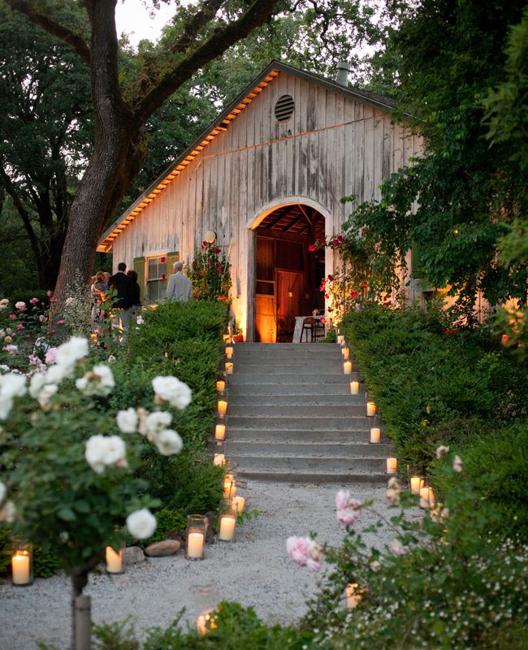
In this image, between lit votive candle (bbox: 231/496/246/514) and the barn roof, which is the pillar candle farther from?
the barn roof

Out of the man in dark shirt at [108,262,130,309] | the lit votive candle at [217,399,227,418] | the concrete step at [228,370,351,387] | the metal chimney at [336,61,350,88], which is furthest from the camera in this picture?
the metal chimney at [336,61,350,88]

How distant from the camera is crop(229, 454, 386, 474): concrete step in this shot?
9500 millimetres

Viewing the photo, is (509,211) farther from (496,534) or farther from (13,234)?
(13,234)

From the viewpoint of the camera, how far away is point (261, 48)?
18359 mm

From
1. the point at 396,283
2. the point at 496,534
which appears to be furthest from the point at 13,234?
the point at 496,534

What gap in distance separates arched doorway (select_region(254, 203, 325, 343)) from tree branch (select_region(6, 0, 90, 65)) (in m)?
5.75

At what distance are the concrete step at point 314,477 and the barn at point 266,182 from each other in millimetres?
6263

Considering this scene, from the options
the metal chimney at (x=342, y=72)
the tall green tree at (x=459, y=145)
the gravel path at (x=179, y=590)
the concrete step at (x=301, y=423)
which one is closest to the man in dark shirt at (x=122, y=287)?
the concrete step at (x=301, y=423)

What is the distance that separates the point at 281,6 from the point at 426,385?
1031 cm

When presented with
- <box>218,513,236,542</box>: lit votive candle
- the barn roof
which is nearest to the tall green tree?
<box>218,513,236,542</box>: lit votive candle

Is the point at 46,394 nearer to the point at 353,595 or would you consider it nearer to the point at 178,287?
the point at 353,595

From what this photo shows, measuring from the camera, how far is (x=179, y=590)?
17.2 feet

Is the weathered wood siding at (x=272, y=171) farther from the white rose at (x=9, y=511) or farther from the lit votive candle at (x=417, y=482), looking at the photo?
the white rose at (x=9, y=511)

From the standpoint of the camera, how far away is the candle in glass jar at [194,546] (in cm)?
604
